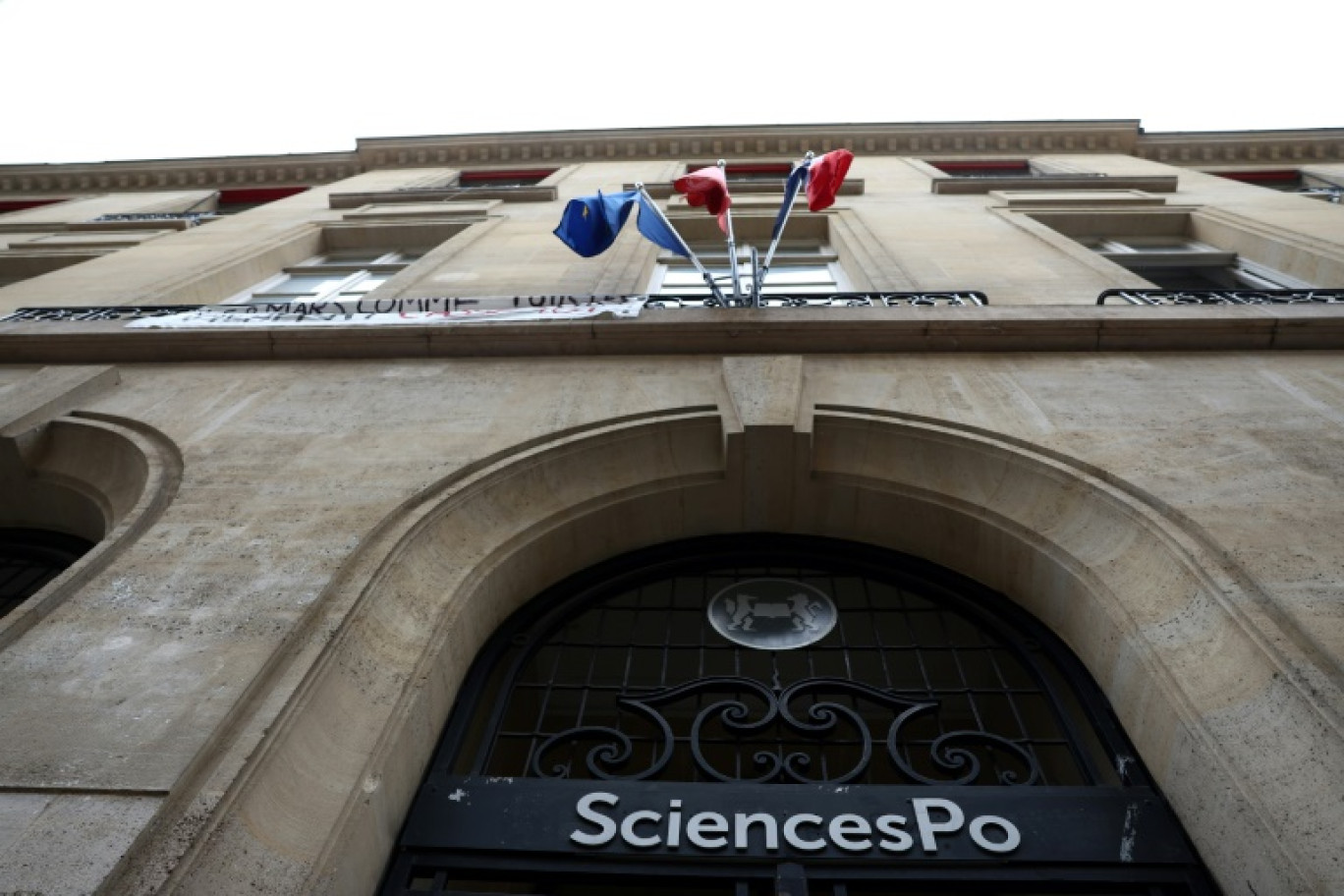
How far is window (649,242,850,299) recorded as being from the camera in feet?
36.8

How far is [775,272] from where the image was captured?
39.8 feet

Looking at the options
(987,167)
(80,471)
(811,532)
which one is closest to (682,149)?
(987,167)

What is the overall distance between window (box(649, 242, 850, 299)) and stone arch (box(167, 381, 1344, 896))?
179 inches

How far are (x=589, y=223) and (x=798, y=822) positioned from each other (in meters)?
6.39

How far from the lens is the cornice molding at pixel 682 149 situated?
1955 centimetres

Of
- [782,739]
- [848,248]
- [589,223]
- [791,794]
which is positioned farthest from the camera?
[848,248]

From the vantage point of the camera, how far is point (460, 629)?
5.13m

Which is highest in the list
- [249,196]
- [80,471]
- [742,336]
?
[249,196]

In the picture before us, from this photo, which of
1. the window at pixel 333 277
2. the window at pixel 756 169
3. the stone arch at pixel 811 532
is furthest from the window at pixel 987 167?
the stone arch at pixel 811 532

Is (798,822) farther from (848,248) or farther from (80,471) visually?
(848,248)

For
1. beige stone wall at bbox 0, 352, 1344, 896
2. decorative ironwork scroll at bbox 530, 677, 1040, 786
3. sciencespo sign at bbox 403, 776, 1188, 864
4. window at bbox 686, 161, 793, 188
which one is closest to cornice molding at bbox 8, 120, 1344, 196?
window at bbox 686, 161, 793, 188

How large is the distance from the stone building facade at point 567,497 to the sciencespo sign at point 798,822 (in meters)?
0.29

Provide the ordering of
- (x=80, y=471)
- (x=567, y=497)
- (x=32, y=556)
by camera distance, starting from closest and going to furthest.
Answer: (x=567, y=497)
(x=80, y=471)
(x=32, y=556)

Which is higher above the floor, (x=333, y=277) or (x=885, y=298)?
(x=333, y=277)
